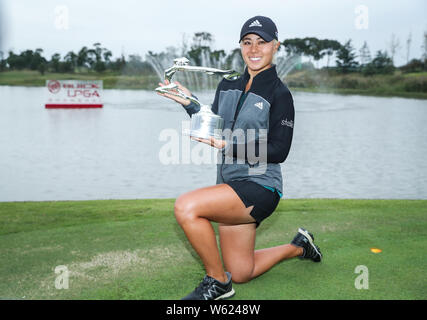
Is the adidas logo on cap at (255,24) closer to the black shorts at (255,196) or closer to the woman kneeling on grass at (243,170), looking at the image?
the woman kneeling on grass at (243,170)

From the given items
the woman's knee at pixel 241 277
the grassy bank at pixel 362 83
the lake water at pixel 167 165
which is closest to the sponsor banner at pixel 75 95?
the lake water at pixel 167 165

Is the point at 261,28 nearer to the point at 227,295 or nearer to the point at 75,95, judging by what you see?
the point at 227,295

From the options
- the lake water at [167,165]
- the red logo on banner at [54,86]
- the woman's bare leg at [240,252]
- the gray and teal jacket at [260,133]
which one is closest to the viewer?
the gray and teal jacket at [260,133]

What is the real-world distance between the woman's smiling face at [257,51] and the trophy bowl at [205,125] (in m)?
0.45

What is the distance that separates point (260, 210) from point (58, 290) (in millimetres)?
1498

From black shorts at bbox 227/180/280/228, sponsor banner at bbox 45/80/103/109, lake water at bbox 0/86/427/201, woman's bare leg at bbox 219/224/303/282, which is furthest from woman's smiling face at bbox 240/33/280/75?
sponsor banner at bbox 45/80/103/109

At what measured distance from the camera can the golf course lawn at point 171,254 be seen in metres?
3.30

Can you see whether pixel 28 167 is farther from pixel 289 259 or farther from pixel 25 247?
pixel 289 259

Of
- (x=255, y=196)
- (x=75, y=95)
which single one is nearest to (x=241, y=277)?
(x=255, y=196)

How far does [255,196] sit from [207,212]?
0.33 m

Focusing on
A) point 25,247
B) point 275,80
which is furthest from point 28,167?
point 275,80

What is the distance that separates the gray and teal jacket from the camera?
3.04 m

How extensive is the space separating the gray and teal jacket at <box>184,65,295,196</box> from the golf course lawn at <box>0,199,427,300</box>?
2.66ft

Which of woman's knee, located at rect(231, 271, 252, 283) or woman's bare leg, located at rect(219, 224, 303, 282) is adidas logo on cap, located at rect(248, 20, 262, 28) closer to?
woman's bare leg, located at rect(219, 224, 303, 282)
